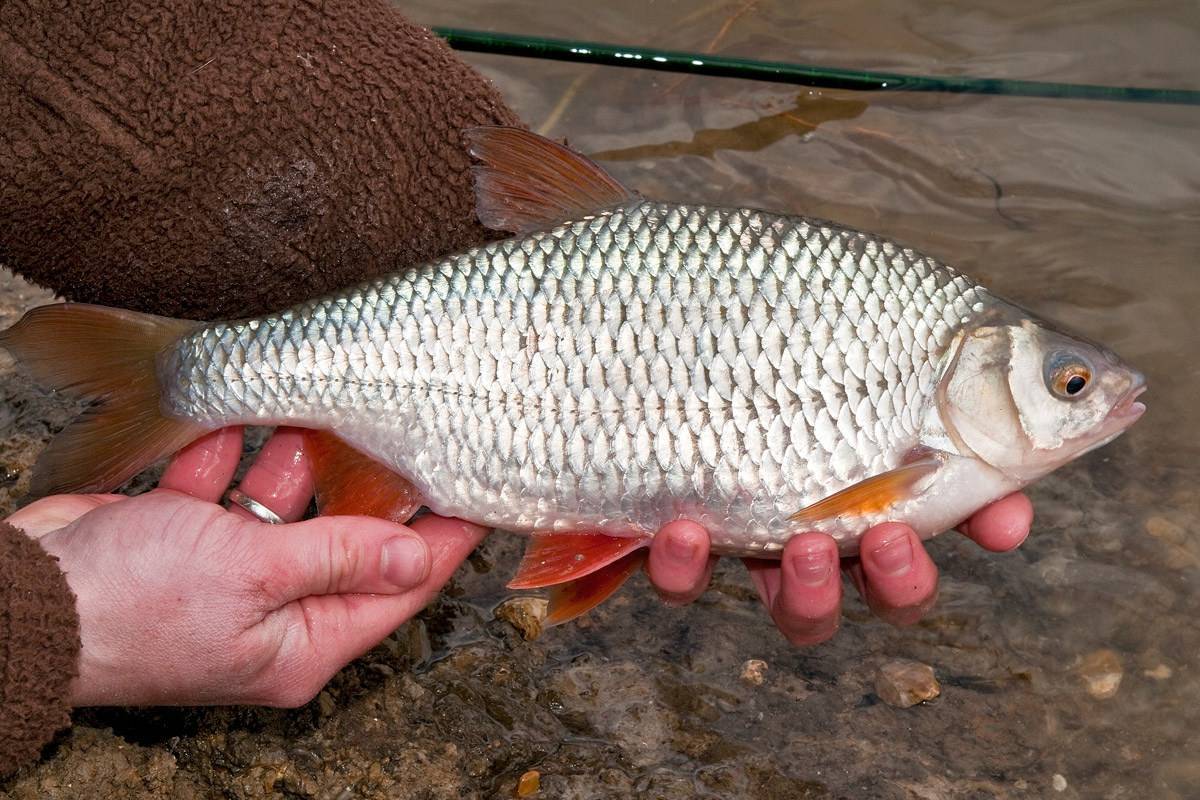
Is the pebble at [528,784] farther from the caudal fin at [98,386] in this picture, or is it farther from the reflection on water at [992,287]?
the caudal fin at [98,386]

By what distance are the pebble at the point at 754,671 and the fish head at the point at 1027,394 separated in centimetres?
94

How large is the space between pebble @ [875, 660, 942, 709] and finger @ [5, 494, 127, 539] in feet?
6.97

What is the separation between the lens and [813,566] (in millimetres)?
2803

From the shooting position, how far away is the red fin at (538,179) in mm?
3000

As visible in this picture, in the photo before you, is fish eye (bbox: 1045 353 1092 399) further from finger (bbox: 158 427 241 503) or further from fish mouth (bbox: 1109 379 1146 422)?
finger (bbox: 158 427 241 503)

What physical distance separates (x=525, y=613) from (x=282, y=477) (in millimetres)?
812

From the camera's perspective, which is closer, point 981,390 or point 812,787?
point 981,390

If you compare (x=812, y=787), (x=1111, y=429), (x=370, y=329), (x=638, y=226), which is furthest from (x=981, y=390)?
(x=370, y=329)

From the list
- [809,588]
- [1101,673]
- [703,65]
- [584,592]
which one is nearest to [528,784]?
[584,592]

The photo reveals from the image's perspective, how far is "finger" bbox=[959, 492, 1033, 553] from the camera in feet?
9.77

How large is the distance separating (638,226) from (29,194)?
1701mm

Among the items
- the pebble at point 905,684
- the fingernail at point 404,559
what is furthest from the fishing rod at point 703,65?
the fingernail at point 404,559

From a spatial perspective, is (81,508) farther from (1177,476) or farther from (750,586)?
(1177,476)

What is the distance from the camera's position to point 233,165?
3.31m
